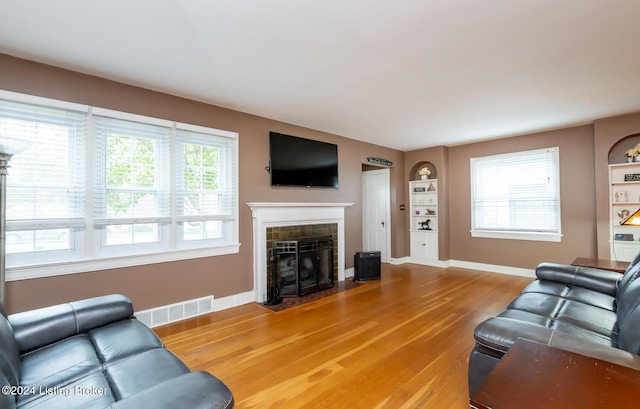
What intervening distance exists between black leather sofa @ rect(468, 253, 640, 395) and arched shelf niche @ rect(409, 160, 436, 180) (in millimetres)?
3580

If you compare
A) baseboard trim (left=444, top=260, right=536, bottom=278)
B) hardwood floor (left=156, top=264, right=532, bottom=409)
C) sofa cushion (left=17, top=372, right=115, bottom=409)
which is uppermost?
sofa cushion (left=17, top=372, right=115, bottom=409)

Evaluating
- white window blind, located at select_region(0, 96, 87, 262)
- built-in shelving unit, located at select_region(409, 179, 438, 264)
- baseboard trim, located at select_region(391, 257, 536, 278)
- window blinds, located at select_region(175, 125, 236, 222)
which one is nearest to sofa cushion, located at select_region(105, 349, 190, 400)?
white window blind, located at select_region(0, 96, 87, 262)

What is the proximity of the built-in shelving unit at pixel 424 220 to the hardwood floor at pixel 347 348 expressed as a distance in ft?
6.63

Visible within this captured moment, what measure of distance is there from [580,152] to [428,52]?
→ 3990 mm

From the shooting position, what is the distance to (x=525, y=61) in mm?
2557

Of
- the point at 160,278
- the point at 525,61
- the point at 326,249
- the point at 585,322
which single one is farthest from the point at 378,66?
the point at 160,278

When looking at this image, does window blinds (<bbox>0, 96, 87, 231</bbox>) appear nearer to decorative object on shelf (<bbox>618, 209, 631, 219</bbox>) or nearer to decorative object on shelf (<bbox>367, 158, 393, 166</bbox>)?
decorative object on shelf (<bbox>367, 158, 393, 166</bbox>)

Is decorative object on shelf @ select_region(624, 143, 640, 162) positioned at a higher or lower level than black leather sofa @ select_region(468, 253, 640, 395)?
higher

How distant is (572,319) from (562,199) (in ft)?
12.3

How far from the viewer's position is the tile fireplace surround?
3895 mm

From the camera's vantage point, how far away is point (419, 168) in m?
6.61

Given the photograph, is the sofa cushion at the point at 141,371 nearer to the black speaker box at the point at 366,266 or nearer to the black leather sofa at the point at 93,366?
the black leather sofa at the point at 93,366

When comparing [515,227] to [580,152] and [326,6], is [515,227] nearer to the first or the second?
[580,152]

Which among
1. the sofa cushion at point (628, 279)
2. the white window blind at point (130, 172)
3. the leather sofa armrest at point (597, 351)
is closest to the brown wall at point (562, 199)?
the sofa cushion at point (628, 279)
